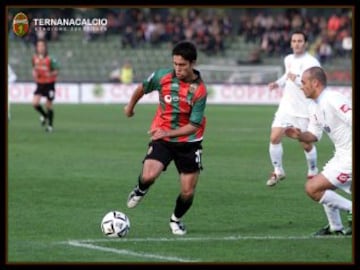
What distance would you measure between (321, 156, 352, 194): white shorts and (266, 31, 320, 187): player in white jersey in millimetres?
5519

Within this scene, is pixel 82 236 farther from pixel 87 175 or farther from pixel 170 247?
pixel 87 175

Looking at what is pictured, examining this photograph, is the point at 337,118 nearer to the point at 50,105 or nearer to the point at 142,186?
the point at 142,186

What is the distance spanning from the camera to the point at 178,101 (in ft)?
38.4

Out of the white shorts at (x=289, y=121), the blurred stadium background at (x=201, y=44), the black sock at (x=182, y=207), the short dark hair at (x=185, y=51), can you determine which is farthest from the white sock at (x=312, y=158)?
the blurred stadium background at (x=201, y=44)

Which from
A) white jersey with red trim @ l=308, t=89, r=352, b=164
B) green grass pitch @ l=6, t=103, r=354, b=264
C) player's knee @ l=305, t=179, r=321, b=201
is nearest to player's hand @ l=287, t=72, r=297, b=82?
green grass pitch @ l=6, t=103, r=354, b=264

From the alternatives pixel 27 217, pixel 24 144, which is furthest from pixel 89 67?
pixel 27 217

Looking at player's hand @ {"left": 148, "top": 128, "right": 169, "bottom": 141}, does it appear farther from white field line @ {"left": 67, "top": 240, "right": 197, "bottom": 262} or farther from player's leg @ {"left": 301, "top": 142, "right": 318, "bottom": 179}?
player's leg @ {"left": 301, "top": 142, "right": 318, "bottom": 179}

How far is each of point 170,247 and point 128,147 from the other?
12904 mm

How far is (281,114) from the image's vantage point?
17297mm

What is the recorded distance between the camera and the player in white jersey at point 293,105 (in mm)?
16953

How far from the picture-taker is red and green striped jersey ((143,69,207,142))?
11602mm

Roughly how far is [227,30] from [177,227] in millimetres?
37493

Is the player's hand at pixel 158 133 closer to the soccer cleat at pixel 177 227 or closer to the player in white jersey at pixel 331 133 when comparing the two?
the soccer cleat at pixel 177 227

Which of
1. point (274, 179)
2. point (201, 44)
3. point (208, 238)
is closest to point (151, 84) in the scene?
point (208, 238)
